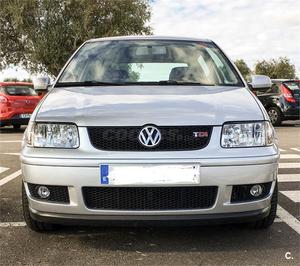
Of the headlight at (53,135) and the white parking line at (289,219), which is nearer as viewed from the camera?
the headlight at (53,135)

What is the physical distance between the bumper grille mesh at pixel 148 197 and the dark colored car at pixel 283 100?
42.0ft

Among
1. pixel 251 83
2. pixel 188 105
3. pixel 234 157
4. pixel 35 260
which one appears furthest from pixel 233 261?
pixel 251 83

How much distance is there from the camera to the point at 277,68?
68.8 metres

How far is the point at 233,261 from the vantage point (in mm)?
3705

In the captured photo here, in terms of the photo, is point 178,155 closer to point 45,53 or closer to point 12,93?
point 12,93

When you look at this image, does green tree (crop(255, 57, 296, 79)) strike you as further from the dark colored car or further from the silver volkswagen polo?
the silver volkswagen polo

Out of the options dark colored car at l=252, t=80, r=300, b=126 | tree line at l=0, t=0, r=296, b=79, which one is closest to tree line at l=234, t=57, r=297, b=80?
tree line at l=0, t=0, r=296, b=79

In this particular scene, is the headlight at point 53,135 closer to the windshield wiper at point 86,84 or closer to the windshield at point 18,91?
the windshield wiper at point 86,84

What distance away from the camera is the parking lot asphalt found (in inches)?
147

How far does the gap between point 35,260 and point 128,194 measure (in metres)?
0.79

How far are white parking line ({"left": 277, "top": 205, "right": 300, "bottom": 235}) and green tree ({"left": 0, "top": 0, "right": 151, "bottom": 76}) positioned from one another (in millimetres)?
22155

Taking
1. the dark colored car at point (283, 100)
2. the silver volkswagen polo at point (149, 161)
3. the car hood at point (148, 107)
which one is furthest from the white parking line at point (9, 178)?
Result: the dark colored car at point (283, 100)

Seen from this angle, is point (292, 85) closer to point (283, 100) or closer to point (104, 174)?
point (283, 100)

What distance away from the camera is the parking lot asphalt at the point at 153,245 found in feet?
12.3
